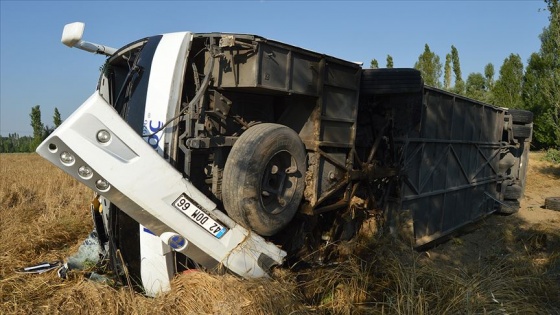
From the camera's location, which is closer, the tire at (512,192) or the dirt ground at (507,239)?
the dirt ground at (507,239)

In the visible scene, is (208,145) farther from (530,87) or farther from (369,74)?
(530,87)

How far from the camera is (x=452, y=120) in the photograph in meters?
6.84

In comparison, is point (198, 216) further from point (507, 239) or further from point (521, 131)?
point (521, 131)

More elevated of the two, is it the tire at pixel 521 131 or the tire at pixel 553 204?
the tire at pixel 521 131

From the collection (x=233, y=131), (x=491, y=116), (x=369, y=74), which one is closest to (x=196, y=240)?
(x=233, y=131)

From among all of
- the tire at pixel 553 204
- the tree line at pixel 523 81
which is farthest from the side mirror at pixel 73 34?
the tree line at pixel 523 81

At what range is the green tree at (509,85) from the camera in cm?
3306

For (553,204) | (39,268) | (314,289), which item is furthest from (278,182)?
(553,204)

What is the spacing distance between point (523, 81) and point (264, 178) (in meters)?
37.3

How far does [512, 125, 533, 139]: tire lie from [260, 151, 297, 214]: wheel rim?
795cm

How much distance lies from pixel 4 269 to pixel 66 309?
4.65ft

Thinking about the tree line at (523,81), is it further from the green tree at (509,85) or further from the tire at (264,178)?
the tire at (264,178)

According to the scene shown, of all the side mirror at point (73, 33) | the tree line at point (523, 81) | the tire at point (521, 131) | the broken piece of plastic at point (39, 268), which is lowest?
the broken piece of plastic at point (39, 268)

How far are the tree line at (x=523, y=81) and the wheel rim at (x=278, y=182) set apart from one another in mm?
16163
